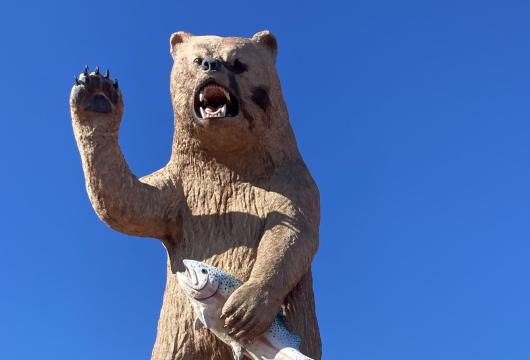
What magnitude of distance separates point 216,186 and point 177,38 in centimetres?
104

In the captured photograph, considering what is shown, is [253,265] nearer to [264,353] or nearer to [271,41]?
[264,353]

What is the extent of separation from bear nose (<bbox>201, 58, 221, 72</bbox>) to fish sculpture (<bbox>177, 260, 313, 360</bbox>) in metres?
1.13

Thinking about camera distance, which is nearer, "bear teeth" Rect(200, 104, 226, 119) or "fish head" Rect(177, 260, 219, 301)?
A: "fish head" Rect(177, 260, 219, 301)

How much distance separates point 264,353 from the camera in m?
3.95

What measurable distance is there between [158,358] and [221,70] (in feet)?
5.47

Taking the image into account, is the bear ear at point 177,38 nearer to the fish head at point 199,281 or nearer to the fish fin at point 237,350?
the fish head at point 199,281

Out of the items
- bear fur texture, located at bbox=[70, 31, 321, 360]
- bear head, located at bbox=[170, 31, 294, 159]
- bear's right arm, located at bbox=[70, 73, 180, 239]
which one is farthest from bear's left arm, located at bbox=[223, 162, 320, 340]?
bear's right arm, located at bbox=[70, 73, 180, 239]

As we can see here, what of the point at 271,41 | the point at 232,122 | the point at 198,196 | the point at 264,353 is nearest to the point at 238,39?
the point at 271,41

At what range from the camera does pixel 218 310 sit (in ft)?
13.0

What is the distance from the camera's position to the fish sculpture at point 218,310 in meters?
3.93

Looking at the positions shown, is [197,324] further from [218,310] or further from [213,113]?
[213,113]

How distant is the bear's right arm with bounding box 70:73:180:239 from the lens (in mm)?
4285

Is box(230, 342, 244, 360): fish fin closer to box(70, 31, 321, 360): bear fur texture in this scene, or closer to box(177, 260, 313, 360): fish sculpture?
box(177, 260, 313, 360): fish sculpture

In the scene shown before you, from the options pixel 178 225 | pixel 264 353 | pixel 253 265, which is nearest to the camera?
pixel 264 353
